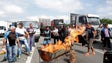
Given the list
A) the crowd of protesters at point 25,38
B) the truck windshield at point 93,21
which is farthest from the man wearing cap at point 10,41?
the truck windshield at point 93,21

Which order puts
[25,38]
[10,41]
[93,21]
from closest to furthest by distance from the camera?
[10,41] < [25,38] < [93,21]

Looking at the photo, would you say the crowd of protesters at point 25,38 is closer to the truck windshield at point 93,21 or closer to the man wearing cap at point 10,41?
the man wearing cap at point 10,41

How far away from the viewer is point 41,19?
62969 millimetres

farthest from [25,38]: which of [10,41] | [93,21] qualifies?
[93,21]

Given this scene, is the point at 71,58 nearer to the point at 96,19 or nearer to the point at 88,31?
the point at 88,31

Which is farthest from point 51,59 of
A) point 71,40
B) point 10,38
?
point 71,40

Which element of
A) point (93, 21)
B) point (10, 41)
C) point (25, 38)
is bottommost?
point (93, 21)

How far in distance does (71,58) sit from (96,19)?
20.8 m

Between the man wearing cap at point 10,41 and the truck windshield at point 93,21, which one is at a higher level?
the man wearing cap at point 10,41

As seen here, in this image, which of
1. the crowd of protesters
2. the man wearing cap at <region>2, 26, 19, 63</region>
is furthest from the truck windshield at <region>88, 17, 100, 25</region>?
the man wearing cap at <region>2, 26, 19, 63</region>

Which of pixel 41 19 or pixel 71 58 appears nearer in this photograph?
pixel 71 58

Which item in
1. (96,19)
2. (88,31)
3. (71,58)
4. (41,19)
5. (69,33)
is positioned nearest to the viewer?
(71,58)

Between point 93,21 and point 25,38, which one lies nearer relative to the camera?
point 25,38

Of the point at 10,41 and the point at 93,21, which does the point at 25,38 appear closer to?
the point at 10,41
